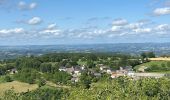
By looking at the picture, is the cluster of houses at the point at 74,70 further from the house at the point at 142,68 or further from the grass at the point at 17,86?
the house at the point at 142,68

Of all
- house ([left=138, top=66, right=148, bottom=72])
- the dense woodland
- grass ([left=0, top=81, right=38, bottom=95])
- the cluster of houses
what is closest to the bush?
Answer: the dense woodland

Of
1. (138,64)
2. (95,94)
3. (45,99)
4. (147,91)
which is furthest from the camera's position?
A: (138,64)

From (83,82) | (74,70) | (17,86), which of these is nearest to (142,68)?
(74,70)

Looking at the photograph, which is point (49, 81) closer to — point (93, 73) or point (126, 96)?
point (93, 73)

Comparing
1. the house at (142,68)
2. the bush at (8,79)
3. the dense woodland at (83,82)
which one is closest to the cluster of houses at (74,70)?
the dense woodland at (83,82)

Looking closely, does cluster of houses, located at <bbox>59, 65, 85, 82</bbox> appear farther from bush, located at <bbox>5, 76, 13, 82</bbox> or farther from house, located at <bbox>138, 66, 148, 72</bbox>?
bush, located at <bbox>5, 76, 13, 82</bbox>

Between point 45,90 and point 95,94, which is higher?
point 95,94

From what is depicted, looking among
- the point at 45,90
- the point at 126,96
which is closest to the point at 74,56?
the point at 45,90

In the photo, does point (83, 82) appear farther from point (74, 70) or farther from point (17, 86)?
point (74, 70)
